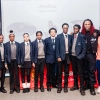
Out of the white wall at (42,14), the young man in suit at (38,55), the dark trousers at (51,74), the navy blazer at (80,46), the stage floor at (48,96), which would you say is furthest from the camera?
the white wall at (42,14)

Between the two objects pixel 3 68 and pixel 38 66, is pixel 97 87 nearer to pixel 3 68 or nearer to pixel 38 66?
pixel 38 66

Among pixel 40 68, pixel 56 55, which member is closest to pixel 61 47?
pixel 56 55

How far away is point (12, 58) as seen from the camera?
12.6 feet

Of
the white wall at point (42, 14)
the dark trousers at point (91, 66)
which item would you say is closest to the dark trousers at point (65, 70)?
the dark trousers at point (91, 66)

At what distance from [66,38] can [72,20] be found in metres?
0.97

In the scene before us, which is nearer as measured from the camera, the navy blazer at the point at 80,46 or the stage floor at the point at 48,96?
the stage floor at the point at 48,96

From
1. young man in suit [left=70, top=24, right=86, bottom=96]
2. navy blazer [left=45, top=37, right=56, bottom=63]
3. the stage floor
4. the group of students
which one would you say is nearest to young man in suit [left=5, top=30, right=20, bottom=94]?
the group of students

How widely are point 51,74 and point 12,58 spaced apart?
878 mm

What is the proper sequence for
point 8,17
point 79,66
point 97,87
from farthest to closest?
point 8,17
point 97,87
point 79,66

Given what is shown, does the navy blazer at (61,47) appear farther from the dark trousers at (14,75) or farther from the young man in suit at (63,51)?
the dark trousers at (14,75)

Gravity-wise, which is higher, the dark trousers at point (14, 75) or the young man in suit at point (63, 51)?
the young man in suit at point (63, 51)

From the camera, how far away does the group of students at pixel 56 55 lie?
3770 millimetres

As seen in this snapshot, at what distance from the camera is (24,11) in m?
4.55

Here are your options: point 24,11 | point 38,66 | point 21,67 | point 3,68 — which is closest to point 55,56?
point 38,66
